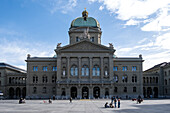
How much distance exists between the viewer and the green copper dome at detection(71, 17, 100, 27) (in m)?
108

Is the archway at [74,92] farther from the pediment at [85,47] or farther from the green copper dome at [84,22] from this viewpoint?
the green copper dome at [84,22]

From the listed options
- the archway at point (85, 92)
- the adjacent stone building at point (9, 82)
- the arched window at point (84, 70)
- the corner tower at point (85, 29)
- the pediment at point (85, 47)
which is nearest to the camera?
the pediment at point (85, 47)

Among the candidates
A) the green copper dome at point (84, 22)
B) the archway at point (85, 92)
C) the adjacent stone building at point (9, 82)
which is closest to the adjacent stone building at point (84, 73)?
the archway at point (85, 92)

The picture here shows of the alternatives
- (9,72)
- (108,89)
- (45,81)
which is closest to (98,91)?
(108,89)

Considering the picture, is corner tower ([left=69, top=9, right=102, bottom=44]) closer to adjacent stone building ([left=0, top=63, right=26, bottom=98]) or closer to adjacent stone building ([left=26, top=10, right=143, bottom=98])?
adjacent stone building ([left=26, top=10, right=143, bottom=98])

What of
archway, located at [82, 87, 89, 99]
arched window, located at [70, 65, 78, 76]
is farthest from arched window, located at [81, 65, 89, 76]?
archway, located at [82, 87, 89, 99]

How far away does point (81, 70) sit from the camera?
9150cm

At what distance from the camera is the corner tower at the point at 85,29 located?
346 feet

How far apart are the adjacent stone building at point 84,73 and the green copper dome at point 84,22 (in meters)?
15.2

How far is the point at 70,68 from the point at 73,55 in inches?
206

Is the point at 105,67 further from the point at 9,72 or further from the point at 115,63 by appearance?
the point at 9,72

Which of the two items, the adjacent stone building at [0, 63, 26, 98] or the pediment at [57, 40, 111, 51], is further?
the adjacent stone building at [0, 63, 26, 98]

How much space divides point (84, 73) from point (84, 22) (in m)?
27.7

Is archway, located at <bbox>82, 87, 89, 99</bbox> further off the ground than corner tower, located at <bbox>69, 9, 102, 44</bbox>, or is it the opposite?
corner tower, located at <bbox>69, 9, 102, 44</bbox>
